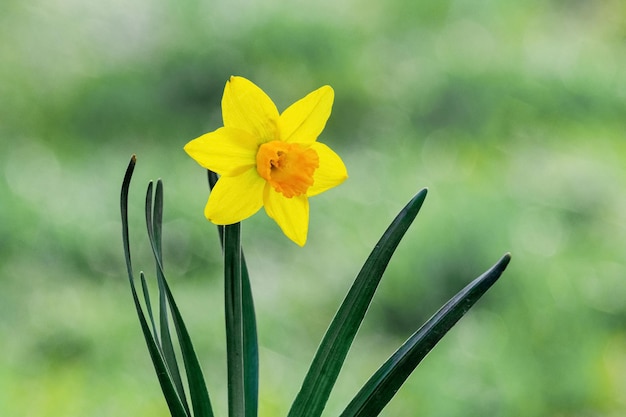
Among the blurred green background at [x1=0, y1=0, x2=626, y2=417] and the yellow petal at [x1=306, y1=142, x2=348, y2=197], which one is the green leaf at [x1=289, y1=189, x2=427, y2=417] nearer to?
the yellow petal at [x1=306, y1=142, x2=348, y2=197]

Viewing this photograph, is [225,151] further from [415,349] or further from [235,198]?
[415,349]

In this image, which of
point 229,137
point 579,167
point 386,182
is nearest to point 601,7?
point 579,167

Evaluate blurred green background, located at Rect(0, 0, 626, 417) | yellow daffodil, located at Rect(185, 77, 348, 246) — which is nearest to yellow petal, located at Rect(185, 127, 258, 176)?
yellow daffodil, located at Rect(185, 77, 348, 246)

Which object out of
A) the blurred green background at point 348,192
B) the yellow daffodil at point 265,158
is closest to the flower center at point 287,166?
the yellow daffodil at point 265,158

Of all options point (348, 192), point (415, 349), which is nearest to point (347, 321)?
point (415, 349)

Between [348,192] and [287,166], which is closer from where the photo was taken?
[287,166]

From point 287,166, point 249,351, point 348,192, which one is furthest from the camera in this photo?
point 348,192

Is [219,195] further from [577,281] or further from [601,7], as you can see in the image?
[601,7]
